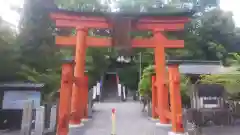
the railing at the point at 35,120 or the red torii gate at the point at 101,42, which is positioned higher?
the red torii gate at the point at 101,42

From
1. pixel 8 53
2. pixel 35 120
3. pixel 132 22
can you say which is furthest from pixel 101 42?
pixel 8 53

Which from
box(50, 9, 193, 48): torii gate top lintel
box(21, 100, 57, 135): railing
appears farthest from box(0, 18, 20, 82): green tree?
box(21, 100, 57, 135): railing

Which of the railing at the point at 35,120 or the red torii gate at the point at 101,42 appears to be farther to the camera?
the red torii gate at the point at 101,42

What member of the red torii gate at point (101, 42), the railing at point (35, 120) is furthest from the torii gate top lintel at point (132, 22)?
the railing at point (35, 120)

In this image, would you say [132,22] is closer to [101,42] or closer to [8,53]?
[101,42]

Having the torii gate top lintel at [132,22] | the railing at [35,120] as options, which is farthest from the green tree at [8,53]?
the railing at [35,120]

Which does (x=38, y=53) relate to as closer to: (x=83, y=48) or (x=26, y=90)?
(x=26, y=90)

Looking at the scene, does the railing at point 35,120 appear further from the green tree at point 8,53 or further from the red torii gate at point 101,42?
the green tree at point 8,53

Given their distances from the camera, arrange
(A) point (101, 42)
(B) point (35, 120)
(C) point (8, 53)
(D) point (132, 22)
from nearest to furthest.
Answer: (B) point (35, 120), (D) point (132, 22), (A) point (101, 42), (C) point (8, 53)

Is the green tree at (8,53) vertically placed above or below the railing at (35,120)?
above

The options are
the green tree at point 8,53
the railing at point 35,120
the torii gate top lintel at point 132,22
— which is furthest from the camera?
the green tree at point 8,53

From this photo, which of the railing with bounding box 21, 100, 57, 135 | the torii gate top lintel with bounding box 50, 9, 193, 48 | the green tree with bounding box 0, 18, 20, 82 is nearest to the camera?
the railing with bounding box 21, 100, 57, 135

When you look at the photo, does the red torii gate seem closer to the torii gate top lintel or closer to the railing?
the torii gate top lintel

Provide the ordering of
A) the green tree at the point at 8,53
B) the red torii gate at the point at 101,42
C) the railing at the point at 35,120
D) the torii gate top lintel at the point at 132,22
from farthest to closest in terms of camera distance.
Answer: the green tree at the point at 8,53, the torii gate top lintel at the point at 132,22, the red torii gate at the point at 101,42, the railing at the point at 35,120
